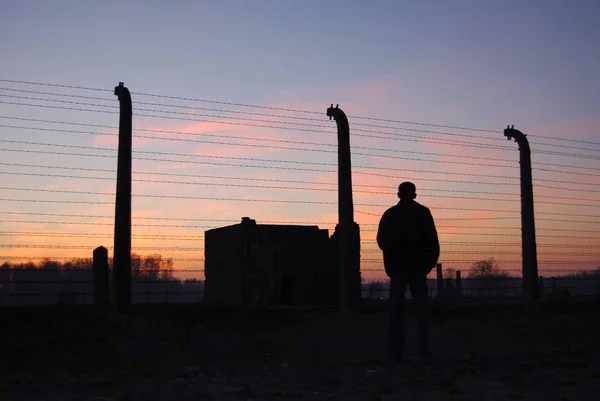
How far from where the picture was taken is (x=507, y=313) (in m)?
13.8

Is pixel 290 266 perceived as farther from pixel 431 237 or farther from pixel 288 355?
pixel 431 237

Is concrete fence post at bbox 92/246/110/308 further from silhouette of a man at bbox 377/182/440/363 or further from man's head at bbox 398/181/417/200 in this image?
man's head at bbox 398/181/417/200

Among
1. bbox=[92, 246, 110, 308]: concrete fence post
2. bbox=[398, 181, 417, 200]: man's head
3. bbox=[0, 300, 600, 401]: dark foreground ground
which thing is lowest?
bbox=[0, 300, 600, 401]: dark foreground ground

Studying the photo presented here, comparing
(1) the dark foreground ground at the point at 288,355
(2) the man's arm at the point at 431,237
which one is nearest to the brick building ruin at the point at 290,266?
(1) the dark foreground ground at the point at 288,355

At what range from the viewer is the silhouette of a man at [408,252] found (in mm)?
8656

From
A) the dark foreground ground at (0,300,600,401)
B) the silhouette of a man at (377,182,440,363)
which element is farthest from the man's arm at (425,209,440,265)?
the dark foreground ground at (0,300,600,401)

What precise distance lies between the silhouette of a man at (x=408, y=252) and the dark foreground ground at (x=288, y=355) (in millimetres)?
575

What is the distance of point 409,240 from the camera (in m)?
8.65

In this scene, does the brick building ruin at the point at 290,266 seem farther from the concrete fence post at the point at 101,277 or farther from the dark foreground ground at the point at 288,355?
the concrete fence post at the point at 101,277

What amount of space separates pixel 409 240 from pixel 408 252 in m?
0.14

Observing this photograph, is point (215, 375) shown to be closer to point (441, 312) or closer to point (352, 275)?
point (352, 275)

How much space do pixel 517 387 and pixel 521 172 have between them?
30.0 ft

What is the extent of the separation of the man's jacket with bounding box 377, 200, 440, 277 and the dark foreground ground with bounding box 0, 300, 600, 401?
107 centimetres

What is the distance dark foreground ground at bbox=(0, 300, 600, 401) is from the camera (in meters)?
6.12
